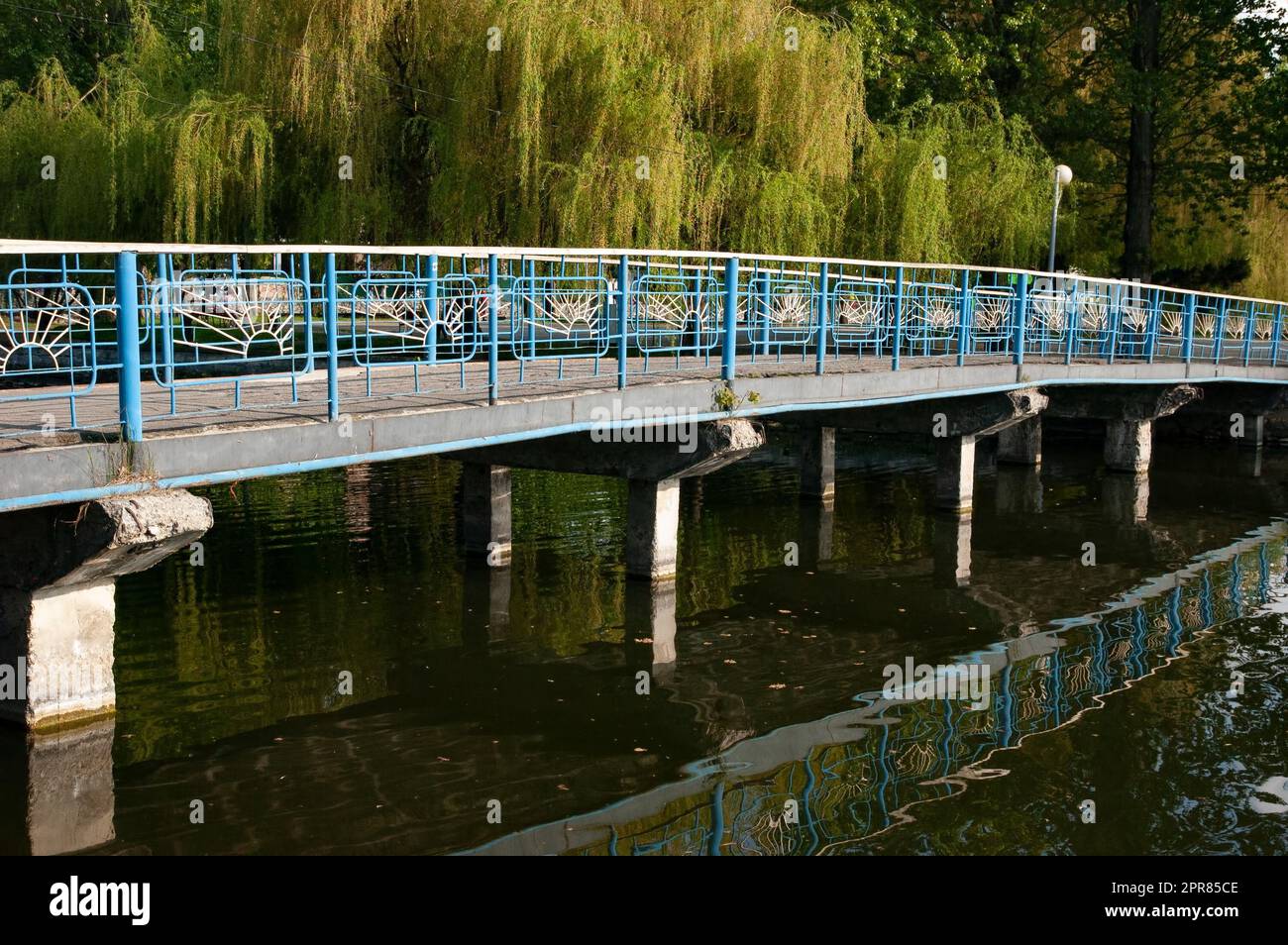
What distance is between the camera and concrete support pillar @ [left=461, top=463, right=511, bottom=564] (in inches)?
528

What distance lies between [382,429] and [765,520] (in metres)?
8.90

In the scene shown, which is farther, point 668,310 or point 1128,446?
point 1128,446

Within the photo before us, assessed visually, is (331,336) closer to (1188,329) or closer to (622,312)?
(622,312)

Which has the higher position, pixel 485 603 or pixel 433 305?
pixel 433 305

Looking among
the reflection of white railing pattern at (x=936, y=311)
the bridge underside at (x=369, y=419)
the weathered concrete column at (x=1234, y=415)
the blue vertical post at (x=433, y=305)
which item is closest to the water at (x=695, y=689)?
the bridge underside at (x=369, y=419)

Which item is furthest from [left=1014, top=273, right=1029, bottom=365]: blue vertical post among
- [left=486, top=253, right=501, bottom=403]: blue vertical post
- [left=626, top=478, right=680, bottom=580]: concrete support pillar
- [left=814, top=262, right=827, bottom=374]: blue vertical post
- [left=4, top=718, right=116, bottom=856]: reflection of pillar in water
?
[left=4, top=718, right=116, bottom=856]: reflection of pillar in water

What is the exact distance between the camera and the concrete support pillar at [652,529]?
41.1 ft

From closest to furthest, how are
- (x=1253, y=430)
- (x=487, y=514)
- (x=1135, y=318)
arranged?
1. (x=487, y=514)
2. (x=1135, y=318)
3. (x=1253, y=430)

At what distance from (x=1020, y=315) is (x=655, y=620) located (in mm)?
6835

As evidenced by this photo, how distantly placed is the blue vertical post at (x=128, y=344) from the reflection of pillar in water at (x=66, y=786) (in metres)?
1.99

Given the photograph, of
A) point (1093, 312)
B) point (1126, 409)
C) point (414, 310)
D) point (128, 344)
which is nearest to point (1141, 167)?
point (1126, 409)

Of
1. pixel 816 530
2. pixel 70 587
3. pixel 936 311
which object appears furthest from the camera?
pixel 936 311

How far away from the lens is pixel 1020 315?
16062mm

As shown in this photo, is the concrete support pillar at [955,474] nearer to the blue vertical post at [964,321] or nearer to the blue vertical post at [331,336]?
the blue vertical post at [964,321]
